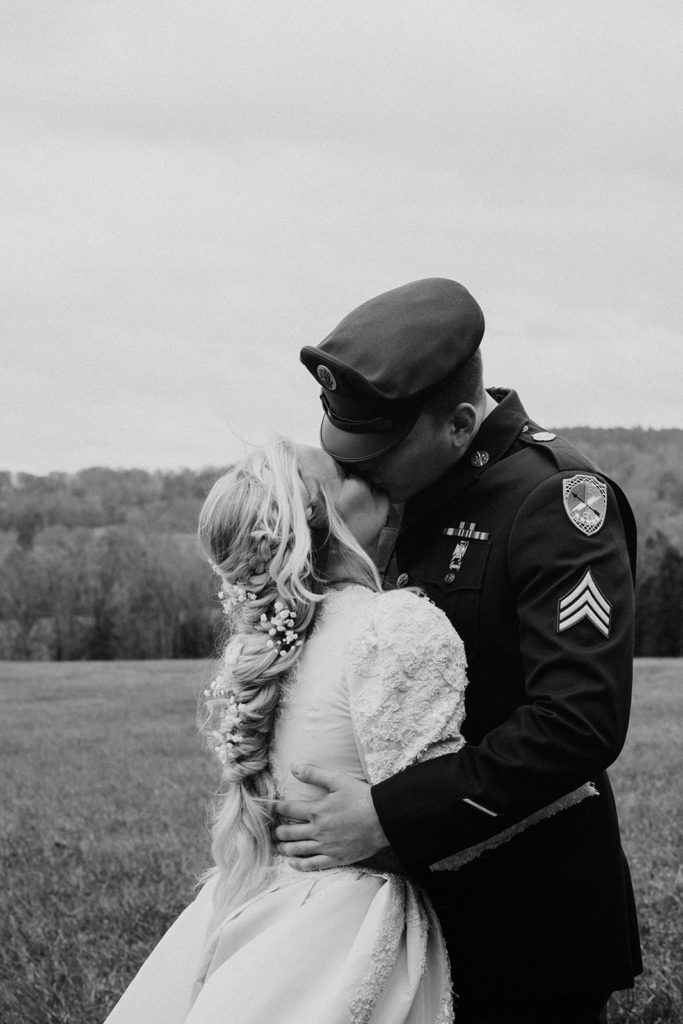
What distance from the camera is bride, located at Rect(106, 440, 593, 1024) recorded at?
7.93 feet

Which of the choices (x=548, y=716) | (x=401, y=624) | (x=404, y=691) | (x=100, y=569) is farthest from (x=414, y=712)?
(x=100, y=569)

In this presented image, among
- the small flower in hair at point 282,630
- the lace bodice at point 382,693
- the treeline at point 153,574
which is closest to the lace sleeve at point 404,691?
the lace bodice at point 382,693

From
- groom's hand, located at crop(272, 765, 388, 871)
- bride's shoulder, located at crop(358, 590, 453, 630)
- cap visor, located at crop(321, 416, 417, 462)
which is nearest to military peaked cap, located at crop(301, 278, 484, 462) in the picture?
cap visor, located at crop(321, 416, 417, 462)

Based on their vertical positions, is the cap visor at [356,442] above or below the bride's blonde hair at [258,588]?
above

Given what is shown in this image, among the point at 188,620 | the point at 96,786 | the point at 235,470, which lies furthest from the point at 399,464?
the point at 188,620

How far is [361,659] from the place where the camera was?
251 centimetres

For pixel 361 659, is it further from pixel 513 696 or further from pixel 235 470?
pixel 235 470

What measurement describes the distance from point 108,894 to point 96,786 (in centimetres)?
553

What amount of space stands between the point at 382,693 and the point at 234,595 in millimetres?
568

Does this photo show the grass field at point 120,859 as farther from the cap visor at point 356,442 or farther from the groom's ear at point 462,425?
the groom's ear at point 462,425

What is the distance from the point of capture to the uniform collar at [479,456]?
2.83 meters

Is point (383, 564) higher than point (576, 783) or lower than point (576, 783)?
higher

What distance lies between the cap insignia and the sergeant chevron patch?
78 cm

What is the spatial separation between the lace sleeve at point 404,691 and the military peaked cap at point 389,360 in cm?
49
